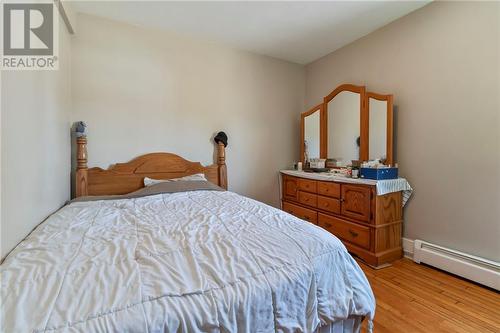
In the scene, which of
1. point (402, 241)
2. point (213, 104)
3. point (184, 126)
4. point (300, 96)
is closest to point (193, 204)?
point (184, 126)

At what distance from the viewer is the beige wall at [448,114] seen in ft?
6.07

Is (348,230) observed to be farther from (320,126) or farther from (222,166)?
(222,166)

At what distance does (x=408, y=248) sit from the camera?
93.4 inches

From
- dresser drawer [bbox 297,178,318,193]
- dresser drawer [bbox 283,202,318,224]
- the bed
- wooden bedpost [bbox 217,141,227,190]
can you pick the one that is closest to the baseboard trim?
dresser drawer [bbox 283,202,318,224]

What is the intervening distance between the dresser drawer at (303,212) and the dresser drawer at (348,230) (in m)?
0.11

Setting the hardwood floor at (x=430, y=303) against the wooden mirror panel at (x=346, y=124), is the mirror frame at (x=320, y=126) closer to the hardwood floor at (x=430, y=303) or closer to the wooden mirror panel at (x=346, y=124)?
the wooden mirror panel at (x=346, y=124)

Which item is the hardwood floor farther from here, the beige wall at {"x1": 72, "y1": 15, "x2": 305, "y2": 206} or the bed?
the beige wall at {"x1": 72, "y1": 15, "x2": 305, "y2": 206}

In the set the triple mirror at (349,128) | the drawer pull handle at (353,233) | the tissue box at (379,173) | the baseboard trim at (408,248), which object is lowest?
the baseboard trim at (408,248)

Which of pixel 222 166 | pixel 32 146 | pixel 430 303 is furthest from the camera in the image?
pixel 222 166

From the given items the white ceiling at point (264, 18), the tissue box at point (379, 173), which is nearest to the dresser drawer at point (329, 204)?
the tissue box at point (379, 173)

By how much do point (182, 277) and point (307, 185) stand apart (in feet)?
7.72

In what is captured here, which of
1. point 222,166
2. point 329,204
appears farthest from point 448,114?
point 222,166

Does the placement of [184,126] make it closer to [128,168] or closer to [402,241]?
[128,168]

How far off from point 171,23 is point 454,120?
9.43 feet
